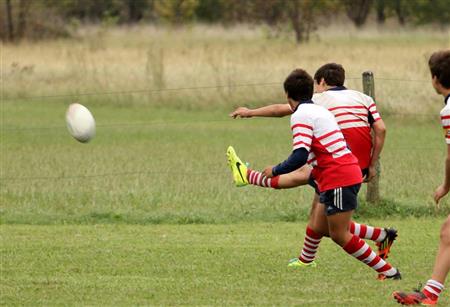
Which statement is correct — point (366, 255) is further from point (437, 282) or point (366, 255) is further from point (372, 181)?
point (372, 181)

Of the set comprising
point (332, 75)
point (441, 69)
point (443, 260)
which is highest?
point (441, 69)

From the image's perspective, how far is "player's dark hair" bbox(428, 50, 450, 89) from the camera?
7.80m

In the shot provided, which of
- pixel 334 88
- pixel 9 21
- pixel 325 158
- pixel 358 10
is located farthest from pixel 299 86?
pixel 358 10

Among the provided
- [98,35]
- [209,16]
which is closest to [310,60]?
[98,35]

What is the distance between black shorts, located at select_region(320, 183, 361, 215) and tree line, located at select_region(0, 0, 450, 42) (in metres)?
32.8

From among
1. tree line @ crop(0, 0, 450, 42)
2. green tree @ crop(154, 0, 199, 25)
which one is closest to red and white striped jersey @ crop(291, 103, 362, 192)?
tree line @ crop(0, 0, 450, 42)

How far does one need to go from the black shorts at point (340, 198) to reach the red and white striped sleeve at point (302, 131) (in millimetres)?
430

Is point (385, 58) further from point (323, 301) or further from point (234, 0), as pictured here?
point (234, 0)

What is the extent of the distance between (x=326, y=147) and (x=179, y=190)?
6382mm

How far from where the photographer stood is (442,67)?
781 centimetres

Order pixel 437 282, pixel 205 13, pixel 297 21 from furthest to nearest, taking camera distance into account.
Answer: pixel 205 13 → pixel 297 21 → pixel 437 282

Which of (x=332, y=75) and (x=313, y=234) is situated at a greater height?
(x=332, y=75)

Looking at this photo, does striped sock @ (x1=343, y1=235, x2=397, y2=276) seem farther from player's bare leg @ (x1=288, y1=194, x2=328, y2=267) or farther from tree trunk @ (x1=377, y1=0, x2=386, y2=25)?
tree trunk @ (x1=377, y1=0, x2=386, y2=25)

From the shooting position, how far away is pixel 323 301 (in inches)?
322
